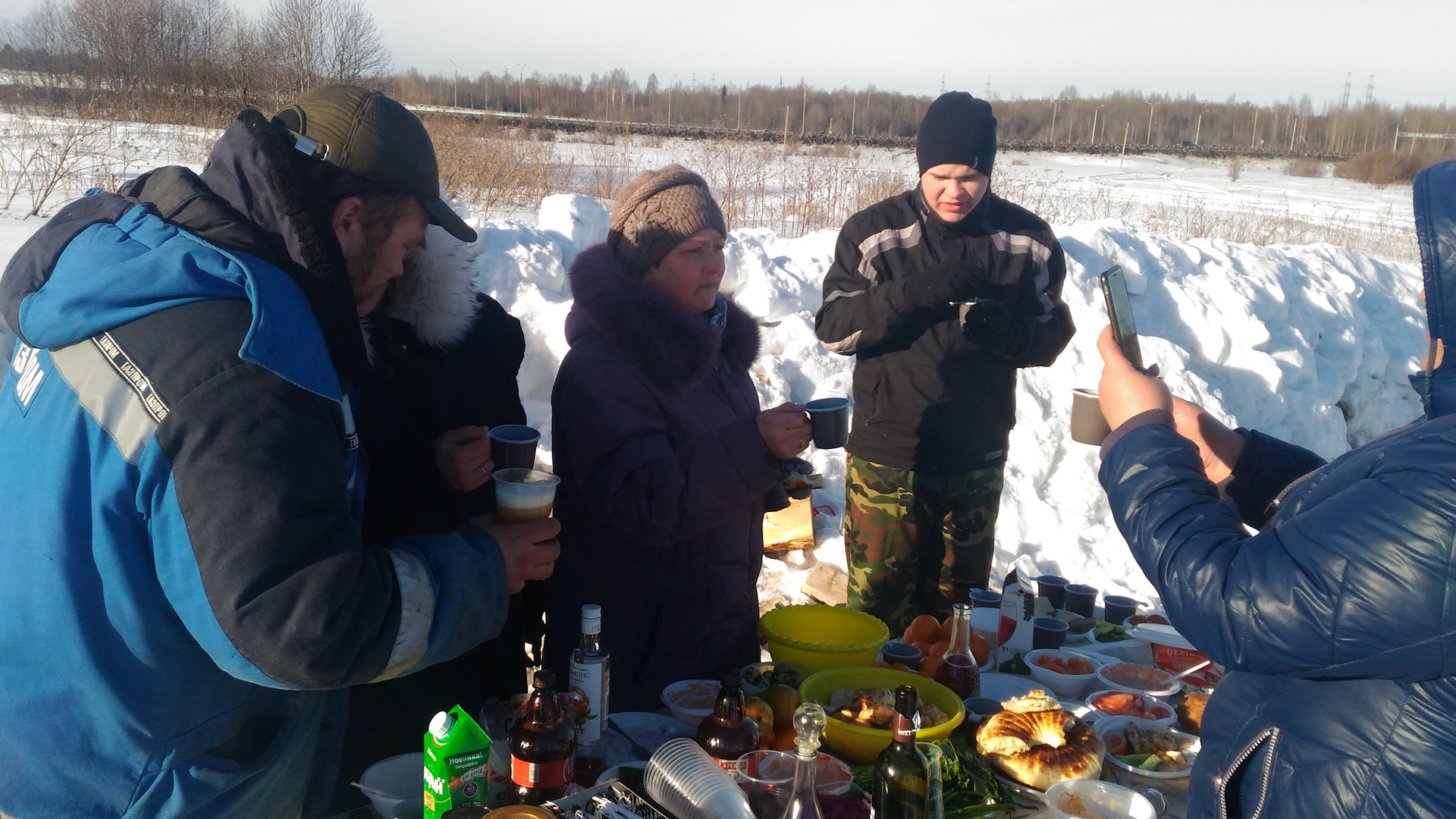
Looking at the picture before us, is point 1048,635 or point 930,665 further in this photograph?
point 1048,635

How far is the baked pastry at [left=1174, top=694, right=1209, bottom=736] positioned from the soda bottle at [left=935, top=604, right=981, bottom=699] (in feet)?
1.79

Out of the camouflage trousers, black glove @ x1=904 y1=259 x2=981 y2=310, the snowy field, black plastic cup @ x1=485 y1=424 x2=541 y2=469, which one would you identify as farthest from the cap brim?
the snowy field

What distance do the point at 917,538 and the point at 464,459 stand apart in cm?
236

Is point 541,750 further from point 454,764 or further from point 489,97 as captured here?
point 489,97

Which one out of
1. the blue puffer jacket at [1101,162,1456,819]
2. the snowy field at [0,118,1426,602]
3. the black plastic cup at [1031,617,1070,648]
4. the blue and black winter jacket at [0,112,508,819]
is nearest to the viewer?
the blue puffer jacket at [1101,162,1456,819]

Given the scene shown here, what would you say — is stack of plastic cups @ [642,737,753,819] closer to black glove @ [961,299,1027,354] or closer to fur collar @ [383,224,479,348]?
fur collar @ [383,224,479,348]

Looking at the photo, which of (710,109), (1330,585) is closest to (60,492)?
(1330,585)

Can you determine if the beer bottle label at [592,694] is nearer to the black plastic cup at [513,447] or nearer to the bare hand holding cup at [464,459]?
the black plastic cup at [513,447]

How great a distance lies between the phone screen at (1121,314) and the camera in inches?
80.3

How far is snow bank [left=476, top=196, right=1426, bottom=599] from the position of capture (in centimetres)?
699

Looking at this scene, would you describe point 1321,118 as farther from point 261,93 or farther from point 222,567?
point 222,567

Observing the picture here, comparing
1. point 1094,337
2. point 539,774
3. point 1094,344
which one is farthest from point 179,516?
point 1094,344

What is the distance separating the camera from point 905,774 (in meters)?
1.64

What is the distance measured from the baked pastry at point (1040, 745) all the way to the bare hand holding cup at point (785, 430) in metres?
0.84
